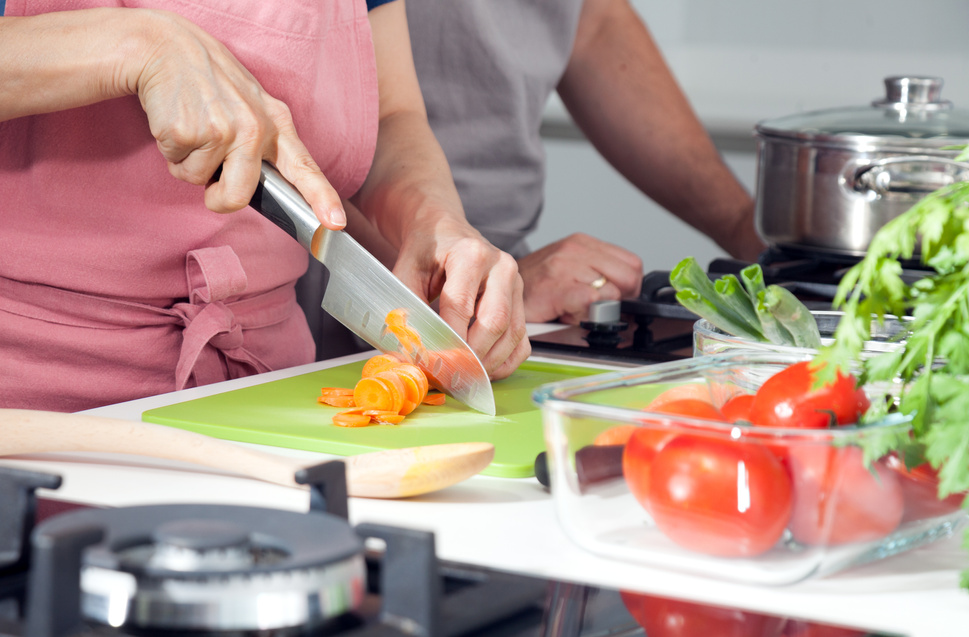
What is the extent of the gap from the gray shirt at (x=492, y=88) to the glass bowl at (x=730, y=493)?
1279 mm

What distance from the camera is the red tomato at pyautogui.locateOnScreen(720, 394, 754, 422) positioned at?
25.0 inches

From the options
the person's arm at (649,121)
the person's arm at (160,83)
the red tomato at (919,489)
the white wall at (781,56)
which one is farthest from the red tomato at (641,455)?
the white wall at (781,56)

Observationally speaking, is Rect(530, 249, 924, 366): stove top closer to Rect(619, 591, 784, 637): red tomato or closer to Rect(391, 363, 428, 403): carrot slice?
Rect(391, 363, 428, 403): carrot slice

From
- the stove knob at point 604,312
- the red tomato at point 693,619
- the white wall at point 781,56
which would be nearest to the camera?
the red tomato at point 693,619

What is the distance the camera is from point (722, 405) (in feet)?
2.30

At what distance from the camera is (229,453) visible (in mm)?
678

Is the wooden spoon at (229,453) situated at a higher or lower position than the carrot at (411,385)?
higher

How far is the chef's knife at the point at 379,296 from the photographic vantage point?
3.22ft

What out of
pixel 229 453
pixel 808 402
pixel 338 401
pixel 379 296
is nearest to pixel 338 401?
pixel 338 401

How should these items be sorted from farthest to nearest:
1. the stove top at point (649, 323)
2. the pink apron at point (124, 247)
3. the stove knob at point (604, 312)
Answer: the stove knob at point (604, 312)
the stove top at point (649, 323)
the pink apron at point (124, 247)

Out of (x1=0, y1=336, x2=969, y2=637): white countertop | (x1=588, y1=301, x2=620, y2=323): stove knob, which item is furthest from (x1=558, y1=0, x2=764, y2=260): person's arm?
(x1=0, y1=336, x2=969, y2=637): white countertop

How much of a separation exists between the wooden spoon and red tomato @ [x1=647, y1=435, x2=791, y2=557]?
16cm

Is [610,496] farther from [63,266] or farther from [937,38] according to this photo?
[937,38]

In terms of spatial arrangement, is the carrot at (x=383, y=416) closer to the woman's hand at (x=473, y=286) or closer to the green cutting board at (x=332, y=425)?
the green cutting board at (x=332, y=425)
